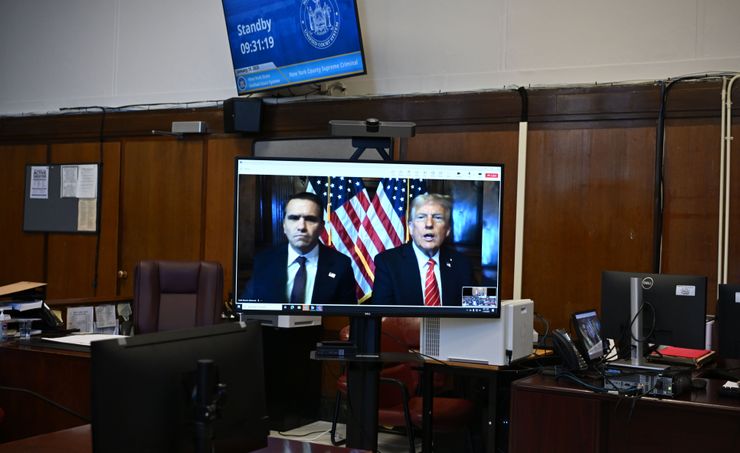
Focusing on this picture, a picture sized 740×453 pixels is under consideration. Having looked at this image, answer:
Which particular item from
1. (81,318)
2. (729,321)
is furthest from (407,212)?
(81,318)

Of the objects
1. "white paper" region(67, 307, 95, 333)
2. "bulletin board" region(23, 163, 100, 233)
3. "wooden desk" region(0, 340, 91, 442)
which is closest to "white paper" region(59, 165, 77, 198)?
"bulletin board" region(23, 163, 100, 233)

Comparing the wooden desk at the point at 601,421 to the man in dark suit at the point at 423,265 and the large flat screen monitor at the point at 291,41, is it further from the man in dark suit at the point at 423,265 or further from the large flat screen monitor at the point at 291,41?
the large flat screen monitor at the point at 291,41

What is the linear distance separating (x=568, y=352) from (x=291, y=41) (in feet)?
11.0

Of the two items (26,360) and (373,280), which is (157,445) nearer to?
(373,280)

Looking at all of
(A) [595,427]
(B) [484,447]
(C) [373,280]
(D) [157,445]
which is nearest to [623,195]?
(B) [484,447]

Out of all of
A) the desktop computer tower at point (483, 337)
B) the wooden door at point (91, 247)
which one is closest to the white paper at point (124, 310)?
the wooden door at point (91, 247)

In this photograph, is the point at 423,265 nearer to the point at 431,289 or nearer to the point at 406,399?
the point at 431,289

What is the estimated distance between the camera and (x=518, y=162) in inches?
212

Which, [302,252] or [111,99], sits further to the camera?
[111,99]

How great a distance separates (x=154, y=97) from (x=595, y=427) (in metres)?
5.08

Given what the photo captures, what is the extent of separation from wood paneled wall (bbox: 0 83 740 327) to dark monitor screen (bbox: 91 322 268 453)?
362cm

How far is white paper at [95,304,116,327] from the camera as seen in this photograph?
533 centimetres

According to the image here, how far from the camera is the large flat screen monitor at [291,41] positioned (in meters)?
5.64

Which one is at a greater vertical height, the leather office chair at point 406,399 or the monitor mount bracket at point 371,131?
the monitor mount bracket at point 371,131
